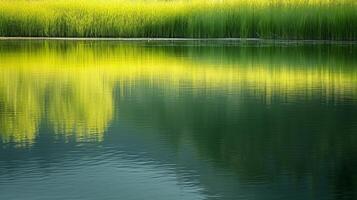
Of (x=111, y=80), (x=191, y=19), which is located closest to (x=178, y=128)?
(x=111, y=80)

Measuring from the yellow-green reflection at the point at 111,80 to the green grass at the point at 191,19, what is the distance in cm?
466

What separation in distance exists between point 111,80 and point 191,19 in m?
11.6

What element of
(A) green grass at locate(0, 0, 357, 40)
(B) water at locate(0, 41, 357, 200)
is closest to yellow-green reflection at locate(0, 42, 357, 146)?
(B) water at locate(0, 41, 357, 200)

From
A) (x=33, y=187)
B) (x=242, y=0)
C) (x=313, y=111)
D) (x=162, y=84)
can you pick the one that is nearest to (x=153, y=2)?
(x=242, y=0)

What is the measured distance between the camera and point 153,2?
3094cm

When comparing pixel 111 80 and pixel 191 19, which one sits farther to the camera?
pixel 191 19

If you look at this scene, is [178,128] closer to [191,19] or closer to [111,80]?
[111,80]

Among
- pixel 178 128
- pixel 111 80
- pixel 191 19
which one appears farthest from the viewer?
pixel 191 19

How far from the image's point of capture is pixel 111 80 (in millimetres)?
15422

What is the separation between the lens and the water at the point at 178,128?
23.9 ft

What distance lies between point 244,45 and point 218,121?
13318 mm

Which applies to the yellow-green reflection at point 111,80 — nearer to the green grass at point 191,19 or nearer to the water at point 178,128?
the water at point 178,128

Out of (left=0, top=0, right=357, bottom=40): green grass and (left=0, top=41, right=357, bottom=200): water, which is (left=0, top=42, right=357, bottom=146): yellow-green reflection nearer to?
(left=0, top=41, right=357, bottom=200): water

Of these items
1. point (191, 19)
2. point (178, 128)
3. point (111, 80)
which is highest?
point (191, 19)
